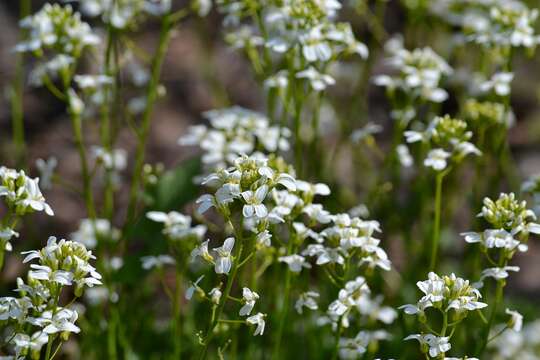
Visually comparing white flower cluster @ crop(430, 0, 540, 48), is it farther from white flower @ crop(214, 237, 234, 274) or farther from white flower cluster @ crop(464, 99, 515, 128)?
white flower @ crop(214, 237, 234, 274)

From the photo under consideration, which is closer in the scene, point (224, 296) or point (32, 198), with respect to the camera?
point (224, 296)

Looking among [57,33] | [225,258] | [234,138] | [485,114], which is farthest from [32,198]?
[485,114]

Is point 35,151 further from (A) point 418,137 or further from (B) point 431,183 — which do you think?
(A) point 418,137

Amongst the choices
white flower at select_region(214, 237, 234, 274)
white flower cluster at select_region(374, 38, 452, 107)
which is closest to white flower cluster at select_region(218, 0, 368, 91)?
white flower cluster at select_region(374, 38, 452, 107)

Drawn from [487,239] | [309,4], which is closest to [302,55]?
[309,4]

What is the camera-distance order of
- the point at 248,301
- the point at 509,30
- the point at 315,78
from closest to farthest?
the point at 248,301, the point at 315,78, the point at 509,30

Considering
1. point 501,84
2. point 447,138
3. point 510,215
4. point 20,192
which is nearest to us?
point 20,192

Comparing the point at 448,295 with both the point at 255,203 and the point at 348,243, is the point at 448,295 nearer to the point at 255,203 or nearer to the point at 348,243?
the point at 348,243

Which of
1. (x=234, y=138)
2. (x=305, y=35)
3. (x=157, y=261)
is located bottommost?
(x=157, y=261)
